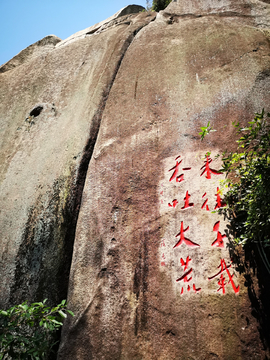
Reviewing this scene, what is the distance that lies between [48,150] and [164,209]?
7.03 feet

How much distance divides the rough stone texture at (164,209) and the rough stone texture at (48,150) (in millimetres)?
241

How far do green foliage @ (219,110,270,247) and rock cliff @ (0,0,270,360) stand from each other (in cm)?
16

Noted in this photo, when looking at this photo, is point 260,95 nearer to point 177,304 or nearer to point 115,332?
point 177,304

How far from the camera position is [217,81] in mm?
3480

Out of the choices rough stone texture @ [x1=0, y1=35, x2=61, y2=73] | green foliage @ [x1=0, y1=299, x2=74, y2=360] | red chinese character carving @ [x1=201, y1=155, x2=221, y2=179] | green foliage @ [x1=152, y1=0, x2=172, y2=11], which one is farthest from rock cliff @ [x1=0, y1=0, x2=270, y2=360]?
green foliage @ [x1=152, y1=0, x2=172, y2=11]

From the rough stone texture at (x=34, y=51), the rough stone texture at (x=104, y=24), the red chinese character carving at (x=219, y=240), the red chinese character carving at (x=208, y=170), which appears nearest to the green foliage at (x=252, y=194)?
the red chinese character carving at (x=219, y=240)

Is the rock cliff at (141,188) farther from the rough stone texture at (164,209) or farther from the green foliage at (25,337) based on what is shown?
the green foliage at (25,337)

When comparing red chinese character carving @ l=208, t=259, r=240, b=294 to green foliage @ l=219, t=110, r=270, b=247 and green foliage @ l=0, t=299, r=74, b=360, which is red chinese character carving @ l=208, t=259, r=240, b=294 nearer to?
green foliage @ l=219, t=110, r=270, b=247

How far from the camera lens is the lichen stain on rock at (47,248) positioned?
301 cm

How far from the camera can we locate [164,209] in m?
2.90

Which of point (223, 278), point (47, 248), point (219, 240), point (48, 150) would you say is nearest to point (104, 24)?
point (48, 150)

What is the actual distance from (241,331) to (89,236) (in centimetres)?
177

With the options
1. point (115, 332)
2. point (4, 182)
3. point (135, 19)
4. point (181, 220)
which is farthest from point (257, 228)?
point (135, 19)

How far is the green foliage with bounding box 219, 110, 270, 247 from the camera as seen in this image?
2.17 m
